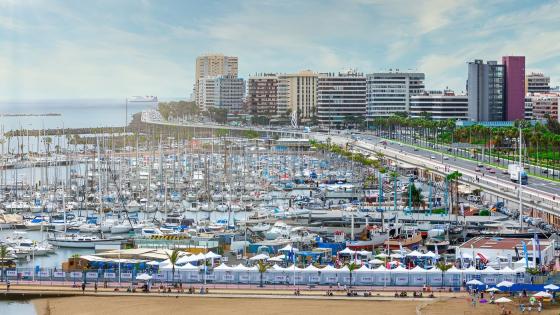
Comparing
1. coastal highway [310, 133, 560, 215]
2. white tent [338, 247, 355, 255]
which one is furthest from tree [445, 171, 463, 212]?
white tent [338, 247, 355, 255]

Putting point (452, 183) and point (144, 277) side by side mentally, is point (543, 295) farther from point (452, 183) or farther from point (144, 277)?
point (452, 183)

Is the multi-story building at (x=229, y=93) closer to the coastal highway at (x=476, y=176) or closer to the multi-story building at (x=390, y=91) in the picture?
the multi-story building at (x=390, y=91)

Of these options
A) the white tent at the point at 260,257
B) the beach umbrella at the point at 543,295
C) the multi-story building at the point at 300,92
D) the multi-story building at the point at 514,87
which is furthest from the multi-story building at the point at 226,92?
the beach umbrella at the point at 543,295

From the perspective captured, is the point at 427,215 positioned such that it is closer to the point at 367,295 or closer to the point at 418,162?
the point at 367,295

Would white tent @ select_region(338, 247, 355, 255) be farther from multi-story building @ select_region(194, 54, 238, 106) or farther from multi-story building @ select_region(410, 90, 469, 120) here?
multi-story building @ select_region(194, 54, 238, 106)

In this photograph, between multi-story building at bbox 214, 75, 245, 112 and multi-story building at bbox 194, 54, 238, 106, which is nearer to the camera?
multi-story building at bbox 214, 75, 245, 112

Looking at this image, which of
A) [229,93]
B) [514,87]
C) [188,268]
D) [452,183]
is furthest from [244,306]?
[229,93]
